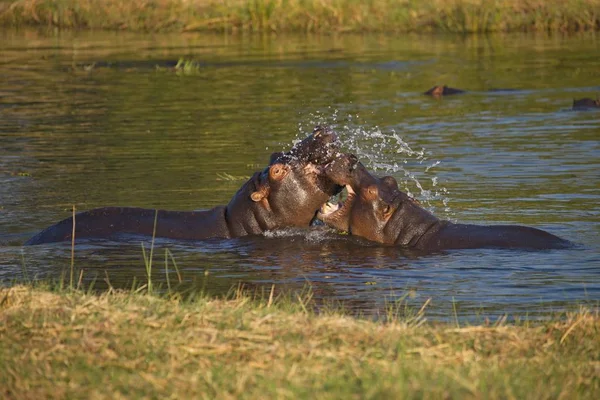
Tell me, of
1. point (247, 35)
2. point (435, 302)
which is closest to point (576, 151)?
point (435, 302)

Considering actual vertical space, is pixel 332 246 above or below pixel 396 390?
below

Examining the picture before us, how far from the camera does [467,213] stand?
967cm

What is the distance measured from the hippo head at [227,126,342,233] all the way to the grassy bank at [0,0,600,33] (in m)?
20.1

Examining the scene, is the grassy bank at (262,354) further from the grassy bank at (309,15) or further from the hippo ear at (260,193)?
the grassy bank at (309,15)

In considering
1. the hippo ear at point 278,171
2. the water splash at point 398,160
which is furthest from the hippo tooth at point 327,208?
the water splash at point 398,160

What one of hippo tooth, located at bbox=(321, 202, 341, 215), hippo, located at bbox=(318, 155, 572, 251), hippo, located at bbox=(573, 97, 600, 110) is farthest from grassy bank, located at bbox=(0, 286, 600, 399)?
hippo, located at bbox=(573, 97, 600, 110)

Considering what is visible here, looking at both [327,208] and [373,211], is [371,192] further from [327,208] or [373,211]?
[327,208]

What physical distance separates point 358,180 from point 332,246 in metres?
0.63

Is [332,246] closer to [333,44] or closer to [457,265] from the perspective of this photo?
[457,265]

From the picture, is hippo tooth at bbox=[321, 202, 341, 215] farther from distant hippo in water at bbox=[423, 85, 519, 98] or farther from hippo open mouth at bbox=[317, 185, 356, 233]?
distant hippo in water at bbox=[423, 85, 519, 98]

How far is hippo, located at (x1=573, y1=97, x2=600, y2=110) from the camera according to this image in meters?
16.2

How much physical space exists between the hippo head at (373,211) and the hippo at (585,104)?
27.3ft

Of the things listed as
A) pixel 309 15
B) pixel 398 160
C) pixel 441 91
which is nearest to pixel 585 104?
pixel 441 91

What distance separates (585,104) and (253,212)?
8838 millimetres
